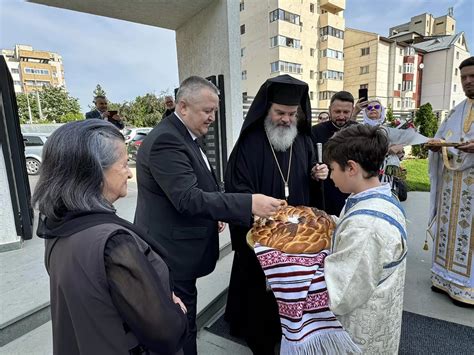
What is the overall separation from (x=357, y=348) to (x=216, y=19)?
Result: 4947mm

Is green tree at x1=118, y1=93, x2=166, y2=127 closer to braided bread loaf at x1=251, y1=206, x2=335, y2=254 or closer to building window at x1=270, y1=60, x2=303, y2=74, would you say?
building window at x1=270, y1=60, x2=303, y2=74

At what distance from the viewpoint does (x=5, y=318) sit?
2404mm

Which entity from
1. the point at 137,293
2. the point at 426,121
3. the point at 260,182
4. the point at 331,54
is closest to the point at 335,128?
the point at 260,182

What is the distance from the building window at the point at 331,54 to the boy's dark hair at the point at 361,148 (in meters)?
34.2

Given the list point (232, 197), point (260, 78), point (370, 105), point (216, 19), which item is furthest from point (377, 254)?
point (260, 78)

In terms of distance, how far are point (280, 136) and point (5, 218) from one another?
3422mm

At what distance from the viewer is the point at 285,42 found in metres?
28.9

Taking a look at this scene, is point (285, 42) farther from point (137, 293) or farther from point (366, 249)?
point (137, 293)

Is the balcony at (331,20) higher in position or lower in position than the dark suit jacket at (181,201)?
higher

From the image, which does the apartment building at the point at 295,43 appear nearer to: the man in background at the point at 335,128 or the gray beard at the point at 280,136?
the man in background at the point at 335,128

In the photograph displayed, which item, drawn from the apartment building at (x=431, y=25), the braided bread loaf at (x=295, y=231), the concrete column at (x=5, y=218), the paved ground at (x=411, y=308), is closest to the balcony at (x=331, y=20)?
the apartment building at (x=431, y=25)

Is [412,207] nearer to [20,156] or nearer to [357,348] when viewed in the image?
[357,348]

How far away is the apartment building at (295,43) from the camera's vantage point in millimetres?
28547

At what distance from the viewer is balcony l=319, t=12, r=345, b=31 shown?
31513 millimetres
